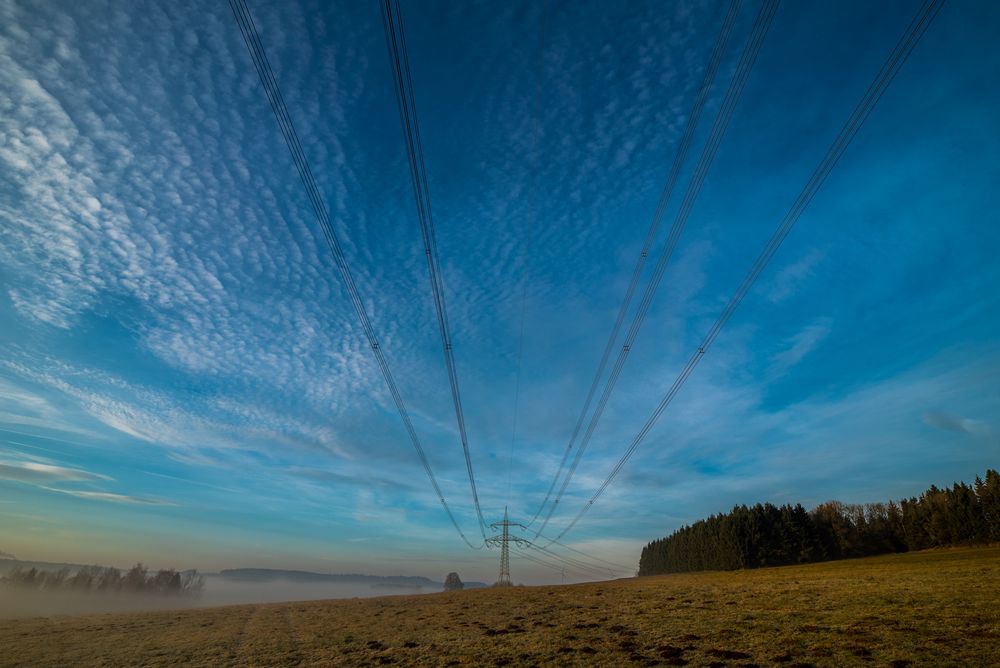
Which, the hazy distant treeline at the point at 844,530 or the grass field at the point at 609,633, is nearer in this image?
the grass field at the point at 609,633

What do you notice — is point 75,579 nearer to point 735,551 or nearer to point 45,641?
point 45,641

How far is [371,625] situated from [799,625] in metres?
24.1

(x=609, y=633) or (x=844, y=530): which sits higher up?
(x=844, y=530)

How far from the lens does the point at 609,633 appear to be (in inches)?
842

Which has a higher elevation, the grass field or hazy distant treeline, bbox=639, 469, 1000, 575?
hazy distant treeline, bbox=639, 469, 1000, 575

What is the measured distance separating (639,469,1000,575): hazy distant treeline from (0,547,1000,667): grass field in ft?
304

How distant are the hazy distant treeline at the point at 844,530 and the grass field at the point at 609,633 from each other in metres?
92.7

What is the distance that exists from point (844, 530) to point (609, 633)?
144480 mm

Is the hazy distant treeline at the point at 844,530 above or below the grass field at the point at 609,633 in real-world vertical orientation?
above

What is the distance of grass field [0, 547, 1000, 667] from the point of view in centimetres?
1623

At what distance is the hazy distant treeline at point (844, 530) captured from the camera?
96875 millimetres

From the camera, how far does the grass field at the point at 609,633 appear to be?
639 inches

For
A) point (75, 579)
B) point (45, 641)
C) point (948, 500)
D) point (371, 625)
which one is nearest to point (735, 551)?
point (948, 500)

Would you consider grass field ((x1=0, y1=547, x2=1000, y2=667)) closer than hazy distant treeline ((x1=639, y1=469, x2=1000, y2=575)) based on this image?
Yes
